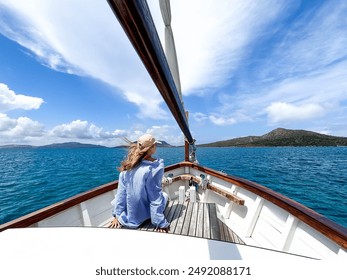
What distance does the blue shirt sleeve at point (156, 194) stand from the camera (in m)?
1.69

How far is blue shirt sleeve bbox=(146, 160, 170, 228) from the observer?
5.56 ft

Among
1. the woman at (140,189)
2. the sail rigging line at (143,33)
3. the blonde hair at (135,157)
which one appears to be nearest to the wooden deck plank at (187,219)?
the woman at (140,189)

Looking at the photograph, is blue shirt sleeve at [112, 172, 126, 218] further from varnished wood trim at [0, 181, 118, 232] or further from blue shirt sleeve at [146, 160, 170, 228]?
varnished wood trim at [0, 181, 118, 232]

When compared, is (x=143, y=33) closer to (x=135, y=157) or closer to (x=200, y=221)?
(x=135, y=157)

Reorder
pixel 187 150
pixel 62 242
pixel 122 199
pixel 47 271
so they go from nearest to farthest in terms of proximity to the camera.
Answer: pixel 47 271
pixel 62 242
pixel 122 199
pixel 187 150

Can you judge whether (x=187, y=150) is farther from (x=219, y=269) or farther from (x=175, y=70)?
(x=219, y=269)

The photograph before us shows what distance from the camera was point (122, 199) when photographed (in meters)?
1.81

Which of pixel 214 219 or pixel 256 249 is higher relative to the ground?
pixel 256 249

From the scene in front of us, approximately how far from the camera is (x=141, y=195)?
1.71 metres

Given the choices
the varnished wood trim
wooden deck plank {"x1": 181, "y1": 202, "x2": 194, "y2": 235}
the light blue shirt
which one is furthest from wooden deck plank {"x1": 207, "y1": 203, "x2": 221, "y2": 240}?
the varnished wood trim

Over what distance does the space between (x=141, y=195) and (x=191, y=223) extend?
797 millimetres

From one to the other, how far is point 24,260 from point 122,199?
87cm

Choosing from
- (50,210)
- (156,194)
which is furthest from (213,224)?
(50,210)

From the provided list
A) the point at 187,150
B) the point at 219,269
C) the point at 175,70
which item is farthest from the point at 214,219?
the point at 187,150
